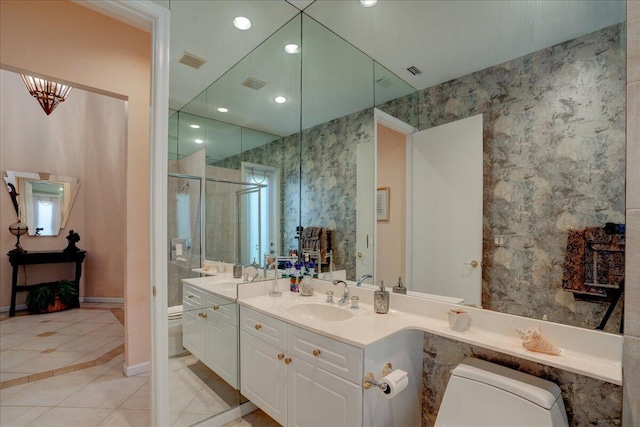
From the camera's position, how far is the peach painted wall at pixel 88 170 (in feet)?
14.8

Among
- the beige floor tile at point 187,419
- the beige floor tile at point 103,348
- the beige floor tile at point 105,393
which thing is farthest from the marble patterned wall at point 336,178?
the beige floor tile at point 103,348

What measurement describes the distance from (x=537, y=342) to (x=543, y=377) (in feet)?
0.82

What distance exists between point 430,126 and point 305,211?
1.17 metres

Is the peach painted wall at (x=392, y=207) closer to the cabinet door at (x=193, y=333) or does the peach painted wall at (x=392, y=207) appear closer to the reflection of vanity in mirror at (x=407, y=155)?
the reflection of vanity in mirror at (x=407, y=155)

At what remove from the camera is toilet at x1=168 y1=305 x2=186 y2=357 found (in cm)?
181

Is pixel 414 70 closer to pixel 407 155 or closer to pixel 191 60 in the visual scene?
pixel 407 155

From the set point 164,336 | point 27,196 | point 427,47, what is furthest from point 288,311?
point 27,196

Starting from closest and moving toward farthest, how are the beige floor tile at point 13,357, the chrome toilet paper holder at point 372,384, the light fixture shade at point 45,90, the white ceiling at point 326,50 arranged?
the chrome toilet paper holder at point 372,384 < the white ceiling at point 326,50 < the beige floor tile at point 13,357 < the light fixture shade at point 45,90

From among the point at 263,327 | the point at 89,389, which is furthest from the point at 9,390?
the point at 263,327

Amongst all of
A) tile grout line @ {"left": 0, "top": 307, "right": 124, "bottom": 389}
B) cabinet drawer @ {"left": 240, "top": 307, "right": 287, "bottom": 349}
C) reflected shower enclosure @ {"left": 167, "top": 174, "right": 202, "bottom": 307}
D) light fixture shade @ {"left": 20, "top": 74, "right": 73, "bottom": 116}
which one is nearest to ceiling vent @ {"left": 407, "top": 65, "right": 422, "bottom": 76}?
reflected shower enclosure @ {"left": 167, "top": 174, "right": 202, "bottom": 307}

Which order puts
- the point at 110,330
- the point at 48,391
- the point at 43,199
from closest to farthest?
the point at 48,391
the point at 110,330
the point at 43,199

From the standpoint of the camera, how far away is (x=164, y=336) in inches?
66.7

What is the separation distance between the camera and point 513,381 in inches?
47.3

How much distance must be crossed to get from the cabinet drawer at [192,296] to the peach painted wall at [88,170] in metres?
3.85
